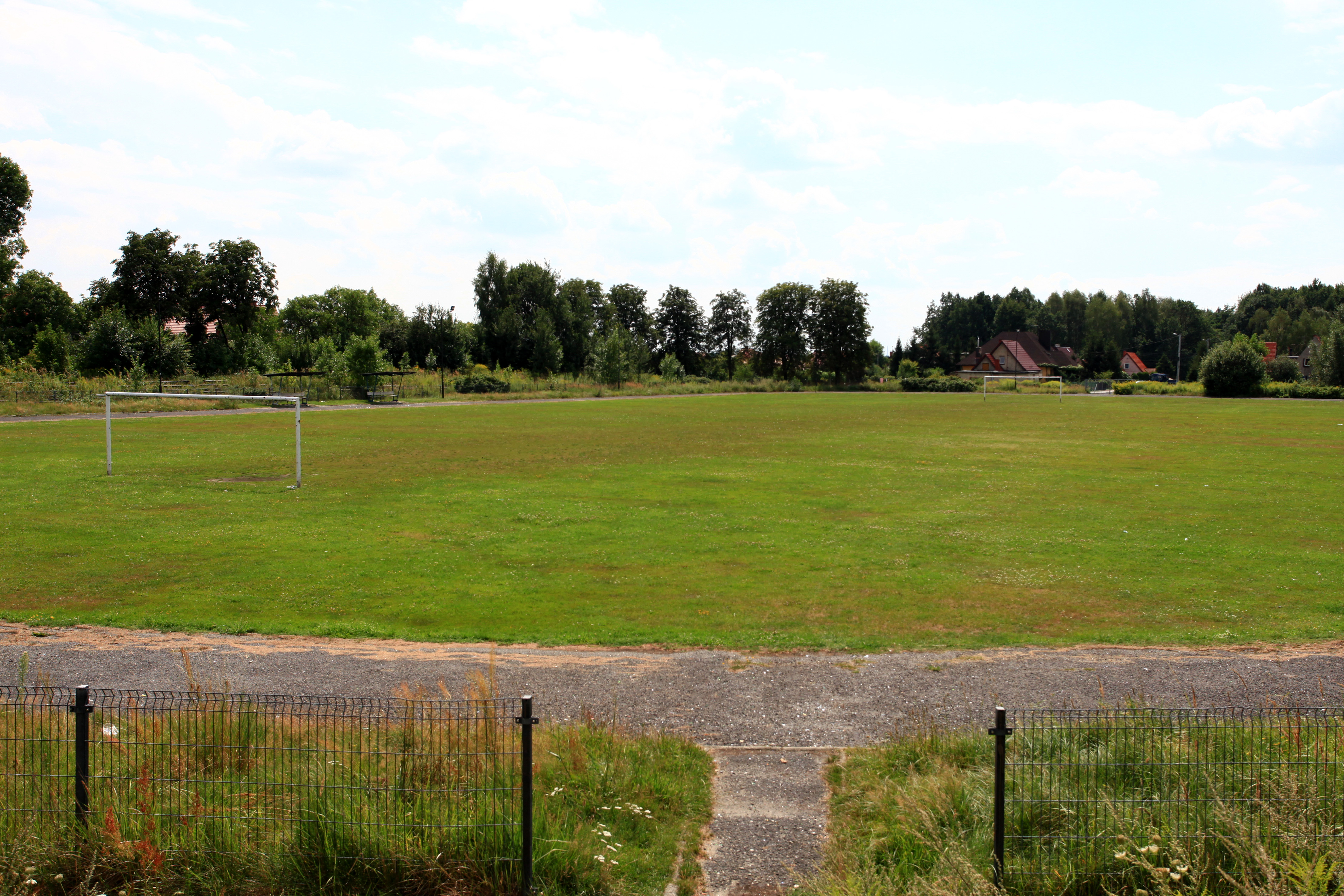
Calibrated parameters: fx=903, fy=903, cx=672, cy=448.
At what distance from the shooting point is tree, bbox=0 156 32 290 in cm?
7169

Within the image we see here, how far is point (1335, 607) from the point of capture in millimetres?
13797

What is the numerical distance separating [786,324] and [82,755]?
410ft

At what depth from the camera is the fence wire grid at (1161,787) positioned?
5723mm

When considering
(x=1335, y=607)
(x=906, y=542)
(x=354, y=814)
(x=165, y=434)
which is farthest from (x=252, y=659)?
(x=165, y=434)

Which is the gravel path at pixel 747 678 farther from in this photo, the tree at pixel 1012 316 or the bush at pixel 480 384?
the tree at pixel 1012 316

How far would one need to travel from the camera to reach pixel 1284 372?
102 meters

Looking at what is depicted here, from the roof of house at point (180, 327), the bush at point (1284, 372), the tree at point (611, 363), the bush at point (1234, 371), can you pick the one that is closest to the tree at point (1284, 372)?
Answer: the bush at point (1284, 372)

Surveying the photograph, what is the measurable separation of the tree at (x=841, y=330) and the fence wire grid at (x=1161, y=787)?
118737 millimetres

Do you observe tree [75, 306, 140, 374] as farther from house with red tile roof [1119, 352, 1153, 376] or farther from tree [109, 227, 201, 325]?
house with red tile roof [1119, 352, 1153, 376]

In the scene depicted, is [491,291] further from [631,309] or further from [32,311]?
[32,311]

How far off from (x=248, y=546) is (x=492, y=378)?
224 feet

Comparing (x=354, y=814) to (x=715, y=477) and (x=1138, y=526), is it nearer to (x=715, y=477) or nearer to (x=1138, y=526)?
(x=1138, y=526)

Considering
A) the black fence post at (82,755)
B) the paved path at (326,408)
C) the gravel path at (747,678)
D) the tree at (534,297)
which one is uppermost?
the tree at (534,297)

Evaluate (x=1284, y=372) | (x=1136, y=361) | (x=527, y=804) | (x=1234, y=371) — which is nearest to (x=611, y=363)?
(x=1234, y=371)
